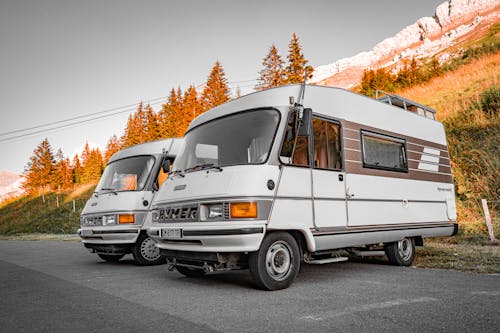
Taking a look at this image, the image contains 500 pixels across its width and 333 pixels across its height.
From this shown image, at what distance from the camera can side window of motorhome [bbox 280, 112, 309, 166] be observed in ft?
17.5

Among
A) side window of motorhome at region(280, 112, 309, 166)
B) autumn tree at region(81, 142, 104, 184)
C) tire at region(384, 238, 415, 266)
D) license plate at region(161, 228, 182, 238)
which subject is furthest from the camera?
autumn tree at region(81, 142, 104, 184)

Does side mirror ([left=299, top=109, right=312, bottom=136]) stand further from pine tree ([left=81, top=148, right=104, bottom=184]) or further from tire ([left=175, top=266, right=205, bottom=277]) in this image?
pine tree ([left=81, top=148, right=104, bottom=184])

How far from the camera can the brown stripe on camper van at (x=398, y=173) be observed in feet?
21.1

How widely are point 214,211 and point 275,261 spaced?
41.5 inches

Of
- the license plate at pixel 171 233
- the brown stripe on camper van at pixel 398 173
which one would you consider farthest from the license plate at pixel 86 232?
the brown stripe on camper van at pixel 398 173

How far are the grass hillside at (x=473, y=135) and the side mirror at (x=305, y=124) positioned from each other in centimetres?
803

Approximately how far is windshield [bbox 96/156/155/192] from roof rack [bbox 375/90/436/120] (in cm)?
517

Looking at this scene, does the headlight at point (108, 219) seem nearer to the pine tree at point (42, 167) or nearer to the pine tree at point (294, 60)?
the pine tree at point (294, 60)

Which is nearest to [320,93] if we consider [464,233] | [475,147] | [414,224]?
[414,224]

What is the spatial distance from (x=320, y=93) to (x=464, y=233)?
24.5 feet

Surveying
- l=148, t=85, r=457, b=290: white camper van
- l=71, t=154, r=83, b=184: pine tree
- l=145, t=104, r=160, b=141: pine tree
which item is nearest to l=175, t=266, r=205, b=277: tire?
l=148, t=85, r=457, b=290: white camper van

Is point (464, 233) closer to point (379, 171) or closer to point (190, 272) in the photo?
point (379, 171)

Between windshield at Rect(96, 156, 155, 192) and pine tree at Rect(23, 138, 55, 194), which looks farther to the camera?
pine tree at Rect(23, 138, 55, 194)

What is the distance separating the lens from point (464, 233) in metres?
10.9
